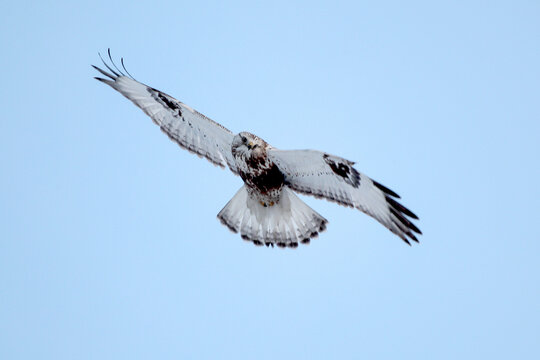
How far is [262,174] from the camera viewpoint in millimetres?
8742

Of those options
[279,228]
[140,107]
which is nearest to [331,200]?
[279,228]

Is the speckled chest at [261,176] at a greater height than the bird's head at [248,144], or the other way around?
the bird's head at [248,144]

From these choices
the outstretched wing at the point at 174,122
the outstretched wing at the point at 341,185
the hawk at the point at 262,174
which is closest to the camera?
the outstretched wing at the point at 341,185

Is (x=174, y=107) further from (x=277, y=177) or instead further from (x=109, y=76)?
(x=277, y=177)

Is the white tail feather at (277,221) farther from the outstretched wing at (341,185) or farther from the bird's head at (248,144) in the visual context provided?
the bird's head at (248,144)

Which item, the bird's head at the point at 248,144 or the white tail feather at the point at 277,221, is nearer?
the bird's head at the point at 248,144

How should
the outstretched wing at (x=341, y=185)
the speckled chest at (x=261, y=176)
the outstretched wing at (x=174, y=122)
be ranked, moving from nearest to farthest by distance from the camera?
the outstretched wing at (x=341, y=185)
the speckled chest at (x=261, y=176)
the outstretched wing at (x=174, y=122)

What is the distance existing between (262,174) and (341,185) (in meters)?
0.97

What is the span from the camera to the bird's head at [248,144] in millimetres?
8523

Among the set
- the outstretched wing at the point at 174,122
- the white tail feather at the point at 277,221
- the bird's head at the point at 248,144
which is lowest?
the white tail feather at the point at 277,221

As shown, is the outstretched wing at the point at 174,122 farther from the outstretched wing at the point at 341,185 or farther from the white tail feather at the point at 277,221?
the outstretched wing at the point at 341,185

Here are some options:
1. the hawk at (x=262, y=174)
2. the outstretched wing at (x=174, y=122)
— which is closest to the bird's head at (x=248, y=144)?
the hawk at (x=262, y=174)

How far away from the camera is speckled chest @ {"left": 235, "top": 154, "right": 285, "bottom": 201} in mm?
8633

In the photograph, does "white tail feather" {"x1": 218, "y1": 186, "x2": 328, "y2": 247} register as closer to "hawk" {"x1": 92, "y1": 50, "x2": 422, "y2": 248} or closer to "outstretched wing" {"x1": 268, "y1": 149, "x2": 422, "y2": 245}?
"hawk" {"x1": 92, "y1": 50, "x2": 422, "y2": 248}
